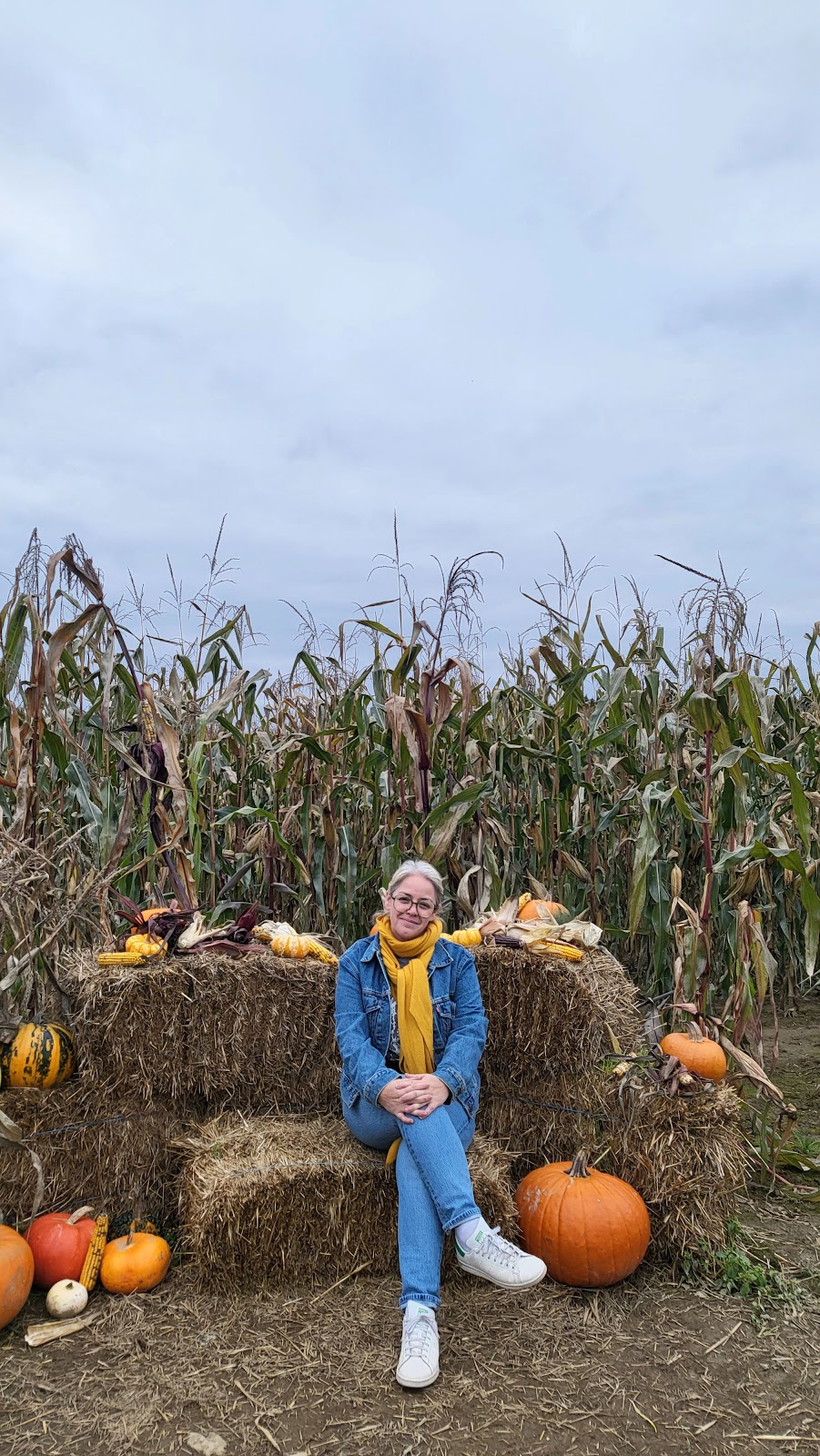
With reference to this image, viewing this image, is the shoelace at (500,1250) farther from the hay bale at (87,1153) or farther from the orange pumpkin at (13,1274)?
the orange pumpkin at (13,1274)

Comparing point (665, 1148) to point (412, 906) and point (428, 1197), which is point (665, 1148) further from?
point (412, 906)

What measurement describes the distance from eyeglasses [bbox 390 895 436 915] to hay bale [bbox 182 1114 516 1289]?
0.94m

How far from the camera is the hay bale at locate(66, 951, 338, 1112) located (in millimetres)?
3631

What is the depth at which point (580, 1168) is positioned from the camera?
11.4 ft

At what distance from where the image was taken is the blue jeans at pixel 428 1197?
9.87 ft

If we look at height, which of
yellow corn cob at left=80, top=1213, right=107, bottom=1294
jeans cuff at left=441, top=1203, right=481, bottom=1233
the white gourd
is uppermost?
jeans cuff at left=441, top=1203, right=481, bottom=1233

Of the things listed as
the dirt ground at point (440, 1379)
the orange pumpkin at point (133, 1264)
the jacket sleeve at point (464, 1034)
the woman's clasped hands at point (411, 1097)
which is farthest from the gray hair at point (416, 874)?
the orange pumpkin at point (133, 1264)

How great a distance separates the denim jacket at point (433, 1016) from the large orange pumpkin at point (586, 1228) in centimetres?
44

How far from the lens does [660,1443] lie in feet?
8.30

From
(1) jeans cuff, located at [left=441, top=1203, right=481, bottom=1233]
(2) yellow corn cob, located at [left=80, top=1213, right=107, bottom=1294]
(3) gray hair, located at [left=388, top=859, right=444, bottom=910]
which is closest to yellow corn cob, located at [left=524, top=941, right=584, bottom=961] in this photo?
(3) gray hair, located at [left=388, top=859, right=444, bottom=910]

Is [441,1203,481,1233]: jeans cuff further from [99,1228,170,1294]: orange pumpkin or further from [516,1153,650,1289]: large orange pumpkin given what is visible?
[99,1228,170,1294]: orange pumpkin

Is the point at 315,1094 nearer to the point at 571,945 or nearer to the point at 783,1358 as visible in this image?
the point at 571,945

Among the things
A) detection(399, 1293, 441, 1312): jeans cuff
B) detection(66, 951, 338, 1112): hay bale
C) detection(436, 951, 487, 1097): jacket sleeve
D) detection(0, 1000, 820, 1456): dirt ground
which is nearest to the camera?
detection(0, 1000, 820, 1456): dirt ground

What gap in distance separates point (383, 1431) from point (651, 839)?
2.64 m
